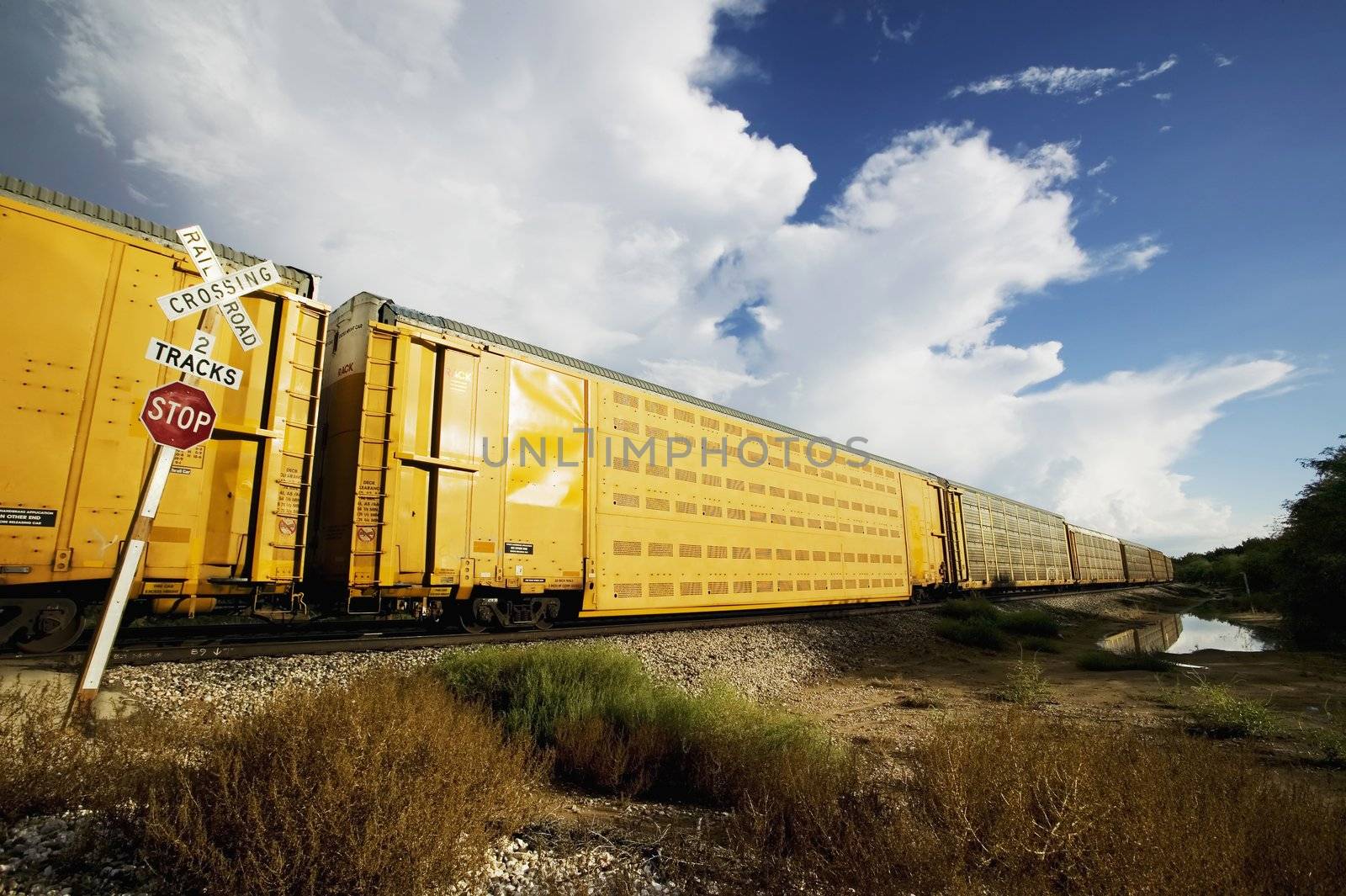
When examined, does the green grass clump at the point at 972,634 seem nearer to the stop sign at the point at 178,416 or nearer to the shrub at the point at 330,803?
the shrub at the point at 330,803

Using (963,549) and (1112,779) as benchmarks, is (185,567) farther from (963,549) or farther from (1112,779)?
(963,549)

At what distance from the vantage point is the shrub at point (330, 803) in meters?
2.53

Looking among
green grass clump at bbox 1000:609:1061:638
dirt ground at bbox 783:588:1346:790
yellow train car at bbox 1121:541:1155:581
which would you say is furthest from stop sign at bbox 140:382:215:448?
yellow train car at bbox 1121:541:1155:581

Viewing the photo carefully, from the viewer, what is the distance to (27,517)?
5.11 m

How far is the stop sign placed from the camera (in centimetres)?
446

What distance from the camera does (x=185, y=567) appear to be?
5.88 meters

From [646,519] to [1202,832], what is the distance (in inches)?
324

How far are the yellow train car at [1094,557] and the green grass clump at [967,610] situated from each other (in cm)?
2100

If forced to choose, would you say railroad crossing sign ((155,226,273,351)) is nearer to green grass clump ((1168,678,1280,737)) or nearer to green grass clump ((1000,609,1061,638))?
green grass clump ((1168,678,1280,737))

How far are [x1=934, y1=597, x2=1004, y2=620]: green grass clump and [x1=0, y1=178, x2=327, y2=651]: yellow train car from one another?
17857 millimetres

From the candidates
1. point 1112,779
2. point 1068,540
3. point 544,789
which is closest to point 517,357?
point 544,789

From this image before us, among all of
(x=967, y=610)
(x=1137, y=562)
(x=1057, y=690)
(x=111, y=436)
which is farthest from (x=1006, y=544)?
(x=1137, y=562)

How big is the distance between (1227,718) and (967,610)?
12119 millimetres

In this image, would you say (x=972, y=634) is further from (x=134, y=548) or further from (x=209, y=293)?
(x=209, y=293)
